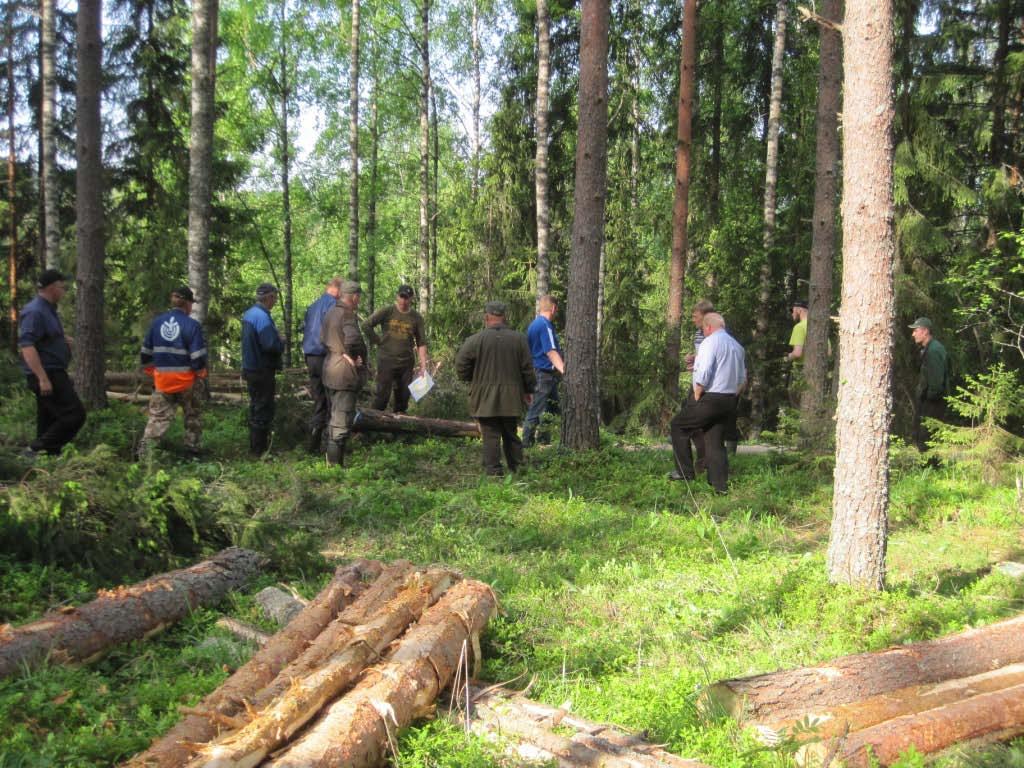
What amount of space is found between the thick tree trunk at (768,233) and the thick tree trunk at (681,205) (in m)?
2.05

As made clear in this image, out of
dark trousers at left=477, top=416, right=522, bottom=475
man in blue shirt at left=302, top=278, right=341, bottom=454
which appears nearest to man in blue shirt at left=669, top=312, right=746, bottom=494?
dark trousers at left=477, top=416, right=522, bottom=475

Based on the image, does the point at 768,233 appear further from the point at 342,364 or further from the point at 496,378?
the point at 342,364

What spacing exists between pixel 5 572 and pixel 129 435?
515 centimetres

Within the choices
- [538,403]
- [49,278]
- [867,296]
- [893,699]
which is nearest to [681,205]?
[538,403]

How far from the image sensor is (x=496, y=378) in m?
8.88

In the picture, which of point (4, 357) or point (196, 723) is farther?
point (4, 357)

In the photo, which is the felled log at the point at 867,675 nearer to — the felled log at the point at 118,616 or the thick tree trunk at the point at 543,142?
the felled log at the point at 118,616

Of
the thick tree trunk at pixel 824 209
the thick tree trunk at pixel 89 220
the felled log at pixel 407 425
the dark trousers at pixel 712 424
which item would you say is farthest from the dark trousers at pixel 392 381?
the thick tree trunk at pixel 824 209

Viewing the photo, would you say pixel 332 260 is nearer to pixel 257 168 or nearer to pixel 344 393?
pixel 257 168

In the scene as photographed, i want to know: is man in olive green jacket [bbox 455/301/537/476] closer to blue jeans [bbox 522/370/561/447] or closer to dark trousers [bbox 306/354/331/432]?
blue jeans [bbox 522/370/561/447]

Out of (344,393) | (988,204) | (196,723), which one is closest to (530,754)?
(196,723)

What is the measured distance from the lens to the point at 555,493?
848cm

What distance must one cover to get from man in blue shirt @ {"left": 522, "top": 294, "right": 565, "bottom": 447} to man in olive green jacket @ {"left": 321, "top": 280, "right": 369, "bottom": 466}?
2.96 metres

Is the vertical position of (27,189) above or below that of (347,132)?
below
